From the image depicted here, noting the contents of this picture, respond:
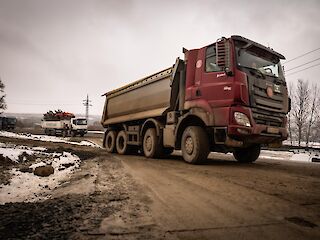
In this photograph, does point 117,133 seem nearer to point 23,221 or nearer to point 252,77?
point 252,77

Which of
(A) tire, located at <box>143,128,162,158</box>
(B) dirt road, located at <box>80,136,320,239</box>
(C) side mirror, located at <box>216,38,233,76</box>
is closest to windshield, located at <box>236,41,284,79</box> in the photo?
(C) side mirror, located at <box>216,38,233,76</box>

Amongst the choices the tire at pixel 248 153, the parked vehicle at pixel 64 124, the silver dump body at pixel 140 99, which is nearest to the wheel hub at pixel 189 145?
the silver dump body at pixel 140 99

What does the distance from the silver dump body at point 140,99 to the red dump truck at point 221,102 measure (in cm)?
7

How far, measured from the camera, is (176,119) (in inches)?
336

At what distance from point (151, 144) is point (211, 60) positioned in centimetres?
382

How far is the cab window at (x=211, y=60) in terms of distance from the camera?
24.1 ft

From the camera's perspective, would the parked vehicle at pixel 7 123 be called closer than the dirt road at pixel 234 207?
No

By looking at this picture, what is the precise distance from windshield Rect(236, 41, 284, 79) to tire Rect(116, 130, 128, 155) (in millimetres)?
6571

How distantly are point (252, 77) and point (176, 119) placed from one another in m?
2.66

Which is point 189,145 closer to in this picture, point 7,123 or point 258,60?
point 258,60

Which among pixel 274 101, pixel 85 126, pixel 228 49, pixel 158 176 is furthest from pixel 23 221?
pixel 85 126

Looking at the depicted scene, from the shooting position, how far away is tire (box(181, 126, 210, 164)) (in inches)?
288

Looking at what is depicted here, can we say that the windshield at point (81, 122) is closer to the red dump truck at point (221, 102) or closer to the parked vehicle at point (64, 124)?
the parked vehicle at point (64, 124)

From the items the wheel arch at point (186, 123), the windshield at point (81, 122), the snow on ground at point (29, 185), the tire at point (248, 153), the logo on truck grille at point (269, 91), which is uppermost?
the windshield at point (81, 122)
